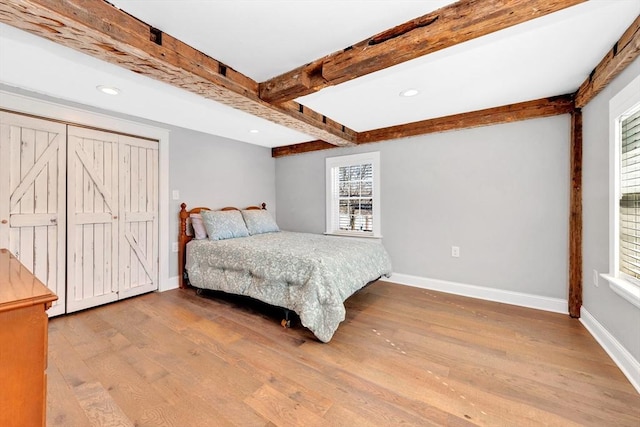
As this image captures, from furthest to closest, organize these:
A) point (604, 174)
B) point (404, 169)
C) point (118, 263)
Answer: point (404, 169) → point (118, 263) → point (604, 174)

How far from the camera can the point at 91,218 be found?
2938 mm

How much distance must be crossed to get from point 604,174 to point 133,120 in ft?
15.6

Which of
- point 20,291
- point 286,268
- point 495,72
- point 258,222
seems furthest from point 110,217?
point 495,72

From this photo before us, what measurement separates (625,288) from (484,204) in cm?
156

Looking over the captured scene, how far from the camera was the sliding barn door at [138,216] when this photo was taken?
10.5 ft

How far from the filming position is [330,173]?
441cm

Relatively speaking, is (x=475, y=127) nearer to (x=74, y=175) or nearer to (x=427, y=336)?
(x=427, y=336)

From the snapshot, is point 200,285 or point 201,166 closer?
point 200,285

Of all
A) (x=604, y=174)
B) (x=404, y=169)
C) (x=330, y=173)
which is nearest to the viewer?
(x=604, y=174)

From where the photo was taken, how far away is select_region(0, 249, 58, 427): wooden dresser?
0.85 m

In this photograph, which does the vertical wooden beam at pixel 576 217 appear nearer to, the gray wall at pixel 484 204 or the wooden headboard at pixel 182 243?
the gray wall at pixel 484 204

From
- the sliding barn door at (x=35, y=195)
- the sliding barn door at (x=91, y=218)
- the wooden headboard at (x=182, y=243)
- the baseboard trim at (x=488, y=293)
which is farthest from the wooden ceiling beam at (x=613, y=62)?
the sliding barn door at (x=35, y=195)

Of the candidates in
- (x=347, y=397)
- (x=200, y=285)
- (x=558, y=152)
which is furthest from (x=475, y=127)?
(x=200, y=285)

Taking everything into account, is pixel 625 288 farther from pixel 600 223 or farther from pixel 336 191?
pixel 336 191
